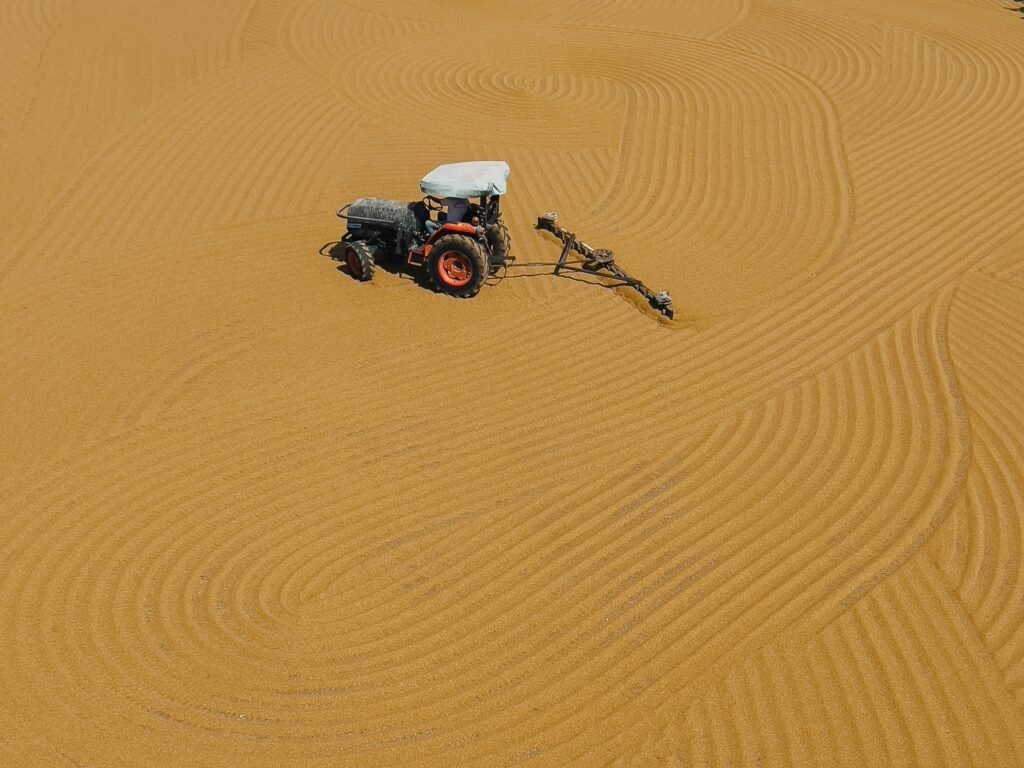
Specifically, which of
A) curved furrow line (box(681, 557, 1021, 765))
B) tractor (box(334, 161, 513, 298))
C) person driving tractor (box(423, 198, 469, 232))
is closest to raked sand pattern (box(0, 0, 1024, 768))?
curved furrow line (box(681, 557, 1021, 765))

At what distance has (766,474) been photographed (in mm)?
7836

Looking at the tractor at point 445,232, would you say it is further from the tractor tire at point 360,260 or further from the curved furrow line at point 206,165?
the curved furrow line at point 206,165

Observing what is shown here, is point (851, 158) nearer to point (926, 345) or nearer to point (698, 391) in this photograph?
point (926, 345)

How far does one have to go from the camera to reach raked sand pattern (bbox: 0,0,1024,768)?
6.09m

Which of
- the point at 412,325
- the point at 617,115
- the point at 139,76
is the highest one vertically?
the point at 139,76

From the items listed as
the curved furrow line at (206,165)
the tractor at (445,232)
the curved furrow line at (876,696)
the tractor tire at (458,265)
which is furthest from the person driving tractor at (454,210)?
the curved furrow line at (876,696)

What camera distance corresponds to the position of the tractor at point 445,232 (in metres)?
9.90

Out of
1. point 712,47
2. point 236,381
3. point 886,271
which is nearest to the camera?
point 236,381

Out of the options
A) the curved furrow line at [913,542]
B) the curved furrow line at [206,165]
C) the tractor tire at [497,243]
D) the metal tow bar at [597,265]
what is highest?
the curved furrow line at [206,165]

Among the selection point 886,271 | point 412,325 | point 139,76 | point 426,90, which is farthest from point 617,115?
point 139,76

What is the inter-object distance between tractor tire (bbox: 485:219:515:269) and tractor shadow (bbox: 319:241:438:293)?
0.76 m

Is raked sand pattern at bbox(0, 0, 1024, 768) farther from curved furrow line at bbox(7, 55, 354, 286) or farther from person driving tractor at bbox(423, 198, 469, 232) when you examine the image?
person driving tractor at bbox(423, 198, 469, 232)

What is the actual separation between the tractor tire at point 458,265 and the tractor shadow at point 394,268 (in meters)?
0.27

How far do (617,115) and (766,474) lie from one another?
25.6 ft
